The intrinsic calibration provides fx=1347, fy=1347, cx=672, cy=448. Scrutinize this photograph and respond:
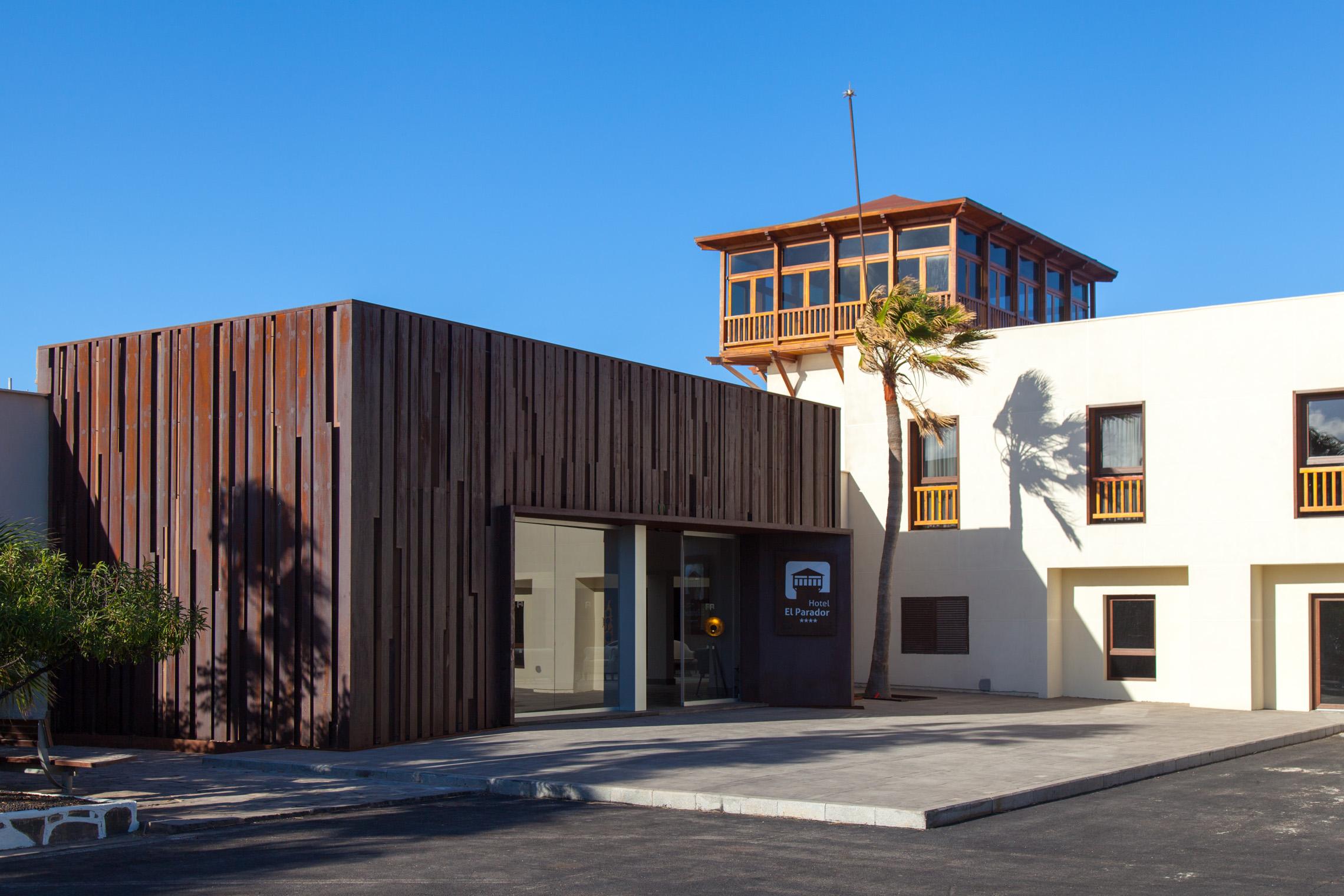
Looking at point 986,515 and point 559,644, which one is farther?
point 986,515

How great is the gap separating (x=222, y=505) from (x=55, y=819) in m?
6.43

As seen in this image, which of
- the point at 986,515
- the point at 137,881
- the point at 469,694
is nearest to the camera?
the point at 137,881

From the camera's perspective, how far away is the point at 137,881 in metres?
7.84

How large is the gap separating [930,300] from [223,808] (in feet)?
48.1

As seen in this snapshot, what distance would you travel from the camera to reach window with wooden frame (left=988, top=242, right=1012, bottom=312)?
97.1 feet

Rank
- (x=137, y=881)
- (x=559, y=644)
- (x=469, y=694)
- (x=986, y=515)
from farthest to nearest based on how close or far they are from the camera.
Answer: (x=986, y=515)
(x=559, y=644)
(x=469, y=694)
(x=137, y=881)

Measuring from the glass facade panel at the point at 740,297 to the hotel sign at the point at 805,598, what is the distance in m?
10.9

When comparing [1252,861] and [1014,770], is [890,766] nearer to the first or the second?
[1014,770]

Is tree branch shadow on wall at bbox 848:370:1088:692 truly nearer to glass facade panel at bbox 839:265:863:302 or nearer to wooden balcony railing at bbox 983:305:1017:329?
glass facade panel at bbox 839:265:863:302

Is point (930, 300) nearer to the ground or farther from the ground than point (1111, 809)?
farther from the ground

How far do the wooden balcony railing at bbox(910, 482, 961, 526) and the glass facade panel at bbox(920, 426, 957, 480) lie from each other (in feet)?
0.72

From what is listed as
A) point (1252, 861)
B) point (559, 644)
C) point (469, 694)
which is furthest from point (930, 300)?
point (1252, 861)

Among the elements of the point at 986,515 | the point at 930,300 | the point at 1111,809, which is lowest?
the point at 1111,809

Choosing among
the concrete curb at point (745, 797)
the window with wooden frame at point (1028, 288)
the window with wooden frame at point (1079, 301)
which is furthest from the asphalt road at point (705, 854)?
the window with wooden frame at point (1079, 301)
